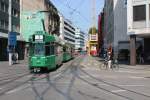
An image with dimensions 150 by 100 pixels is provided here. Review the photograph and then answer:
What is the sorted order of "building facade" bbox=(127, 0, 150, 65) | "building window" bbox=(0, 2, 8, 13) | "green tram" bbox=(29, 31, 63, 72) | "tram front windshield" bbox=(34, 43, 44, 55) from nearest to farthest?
"green tram" bbox=(29, 31, 63, 72) < "tram front windshield" bbox=(34, 43, 44, 55) < "building facade" bbox=(127, 0, 150, 65) < "building window" bbox=(0, 2, 8, 13)

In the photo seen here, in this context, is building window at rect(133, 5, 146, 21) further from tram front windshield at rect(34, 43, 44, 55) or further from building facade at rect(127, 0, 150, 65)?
tram front windshield at rect(34, 43, 44, 55)

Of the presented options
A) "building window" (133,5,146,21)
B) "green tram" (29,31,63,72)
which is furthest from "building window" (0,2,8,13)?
"green tram" (29,31,63,72)

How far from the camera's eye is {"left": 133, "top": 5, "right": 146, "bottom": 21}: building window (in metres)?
48.7

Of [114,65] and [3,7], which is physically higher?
[3,7]

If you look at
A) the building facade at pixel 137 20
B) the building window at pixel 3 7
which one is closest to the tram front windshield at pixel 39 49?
the building facade at pixel 137 20

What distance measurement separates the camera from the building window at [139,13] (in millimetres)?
48688

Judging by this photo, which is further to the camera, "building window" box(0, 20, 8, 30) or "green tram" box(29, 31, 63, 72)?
"building window" box(0, 20, 8, 30)

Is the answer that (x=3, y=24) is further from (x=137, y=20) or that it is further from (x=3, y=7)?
(x=137, y=20)

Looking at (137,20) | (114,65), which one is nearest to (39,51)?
(114,65)

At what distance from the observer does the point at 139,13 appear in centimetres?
4909

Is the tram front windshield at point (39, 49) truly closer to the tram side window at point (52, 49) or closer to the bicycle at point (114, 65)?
the tram side window at point (52, 49)

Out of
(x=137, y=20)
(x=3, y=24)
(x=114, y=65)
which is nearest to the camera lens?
(x=114, y=65)

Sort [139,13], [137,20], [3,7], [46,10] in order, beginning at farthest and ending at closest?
[46,10]
[3,7]
[137,20]
[139,13]

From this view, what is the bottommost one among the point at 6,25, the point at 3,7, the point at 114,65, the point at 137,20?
the point at 114,65
